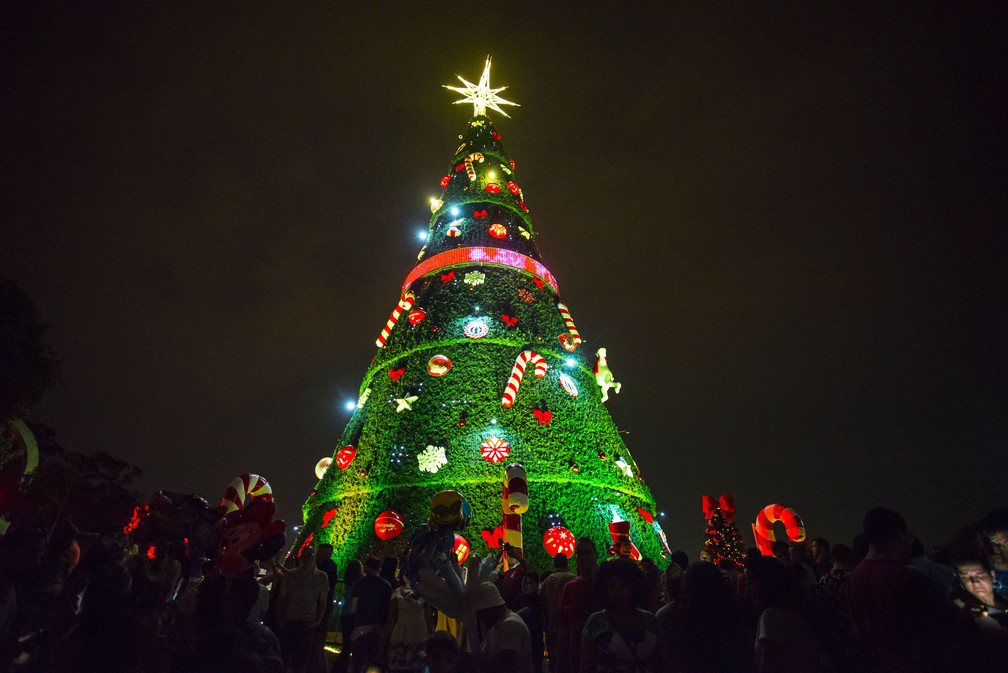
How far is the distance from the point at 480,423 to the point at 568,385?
3.07 m

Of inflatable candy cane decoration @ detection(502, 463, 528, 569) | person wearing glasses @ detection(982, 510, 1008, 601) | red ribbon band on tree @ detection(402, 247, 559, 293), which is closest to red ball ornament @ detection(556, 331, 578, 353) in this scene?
red ribbon band on tree @ detection(402, 247, 559, 293)

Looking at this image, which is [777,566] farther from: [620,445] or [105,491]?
[105,491]

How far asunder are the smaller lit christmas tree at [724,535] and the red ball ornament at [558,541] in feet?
10.8

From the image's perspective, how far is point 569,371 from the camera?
16125 millimetres

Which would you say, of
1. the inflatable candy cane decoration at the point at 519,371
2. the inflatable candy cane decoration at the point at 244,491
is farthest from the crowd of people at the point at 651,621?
the inflatable candy cane decoration at the point at 519,371

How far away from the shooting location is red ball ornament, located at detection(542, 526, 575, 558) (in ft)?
39.1

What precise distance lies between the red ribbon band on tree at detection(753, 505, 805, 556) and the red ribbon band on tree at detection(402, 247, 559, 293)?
391 inches

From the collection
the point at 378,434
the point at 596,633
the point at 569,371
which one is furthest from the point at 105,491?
the point at 596,633

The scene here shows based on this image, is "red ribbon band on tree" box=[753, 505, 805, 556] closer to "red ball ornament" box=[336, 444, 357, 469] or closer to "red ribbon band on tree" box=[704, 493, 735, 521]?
"red ribbon band on tree" box=[704, 493, 735, 521]

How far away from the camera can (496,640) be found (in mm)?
3652

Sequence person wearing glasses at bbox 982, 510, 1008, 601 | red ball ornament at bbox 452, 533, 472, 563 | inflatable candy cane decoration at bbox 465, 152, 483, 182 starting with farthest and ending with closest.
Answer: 1. inflatable candy cane decoration at bbox 465, 152, 483, 182
2. red ball ornament at bbox 452, 533, 472, 563
3. person wearing glasses at bbox 982, 510, 1008, 601

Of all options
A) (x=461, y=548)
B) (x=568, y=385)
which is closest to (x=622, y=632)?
(x=461, y=548)

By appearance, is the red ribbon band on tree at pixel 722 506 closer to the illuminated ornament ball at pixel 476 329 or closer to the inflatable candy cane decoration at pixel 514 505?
the inflatable candy cane decoration at pixel 514 505

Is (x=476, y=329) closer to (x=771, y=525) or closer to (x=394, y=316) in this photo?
(x=394, y=316)
